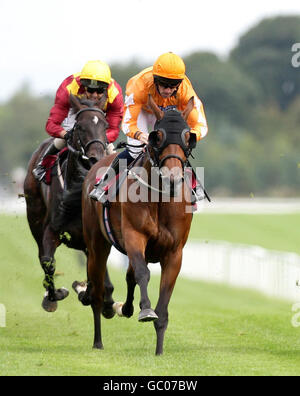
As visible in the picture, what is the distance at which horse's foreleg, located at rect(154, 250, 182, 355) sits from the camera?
8727mm

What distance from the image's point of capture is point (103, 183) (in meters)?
9.52

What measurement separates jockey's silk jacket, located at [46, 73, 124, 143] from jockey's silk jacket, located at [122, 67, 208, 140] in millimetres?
1749

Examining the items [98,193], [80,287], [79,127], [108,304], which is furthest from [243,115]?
[98,193]

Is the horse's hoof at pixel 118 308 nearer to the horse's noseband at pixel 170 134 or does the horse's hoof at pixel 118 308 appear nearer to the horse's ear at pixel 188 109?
the horse's noseband at pixel 170 134

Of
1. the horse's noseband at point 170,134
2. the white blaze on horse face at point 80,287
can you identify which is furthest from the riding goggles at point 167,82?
the white blaze on horse face at point 80,287

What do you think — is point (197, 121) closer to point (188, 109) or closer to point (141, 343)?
point (188, 109)

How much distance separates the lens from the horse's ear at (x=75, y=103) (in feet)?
34.6

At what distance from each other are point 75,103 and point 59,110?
2.16ft

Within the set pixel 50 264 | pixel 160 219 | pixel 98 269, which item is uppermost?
pixel 160 219

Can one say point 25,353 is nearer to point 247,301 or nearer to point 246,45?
point 247,301

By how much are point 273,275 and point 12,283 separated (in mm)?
4614

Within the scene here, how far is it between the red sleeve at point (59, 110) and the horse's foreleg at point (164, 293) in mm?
2781
